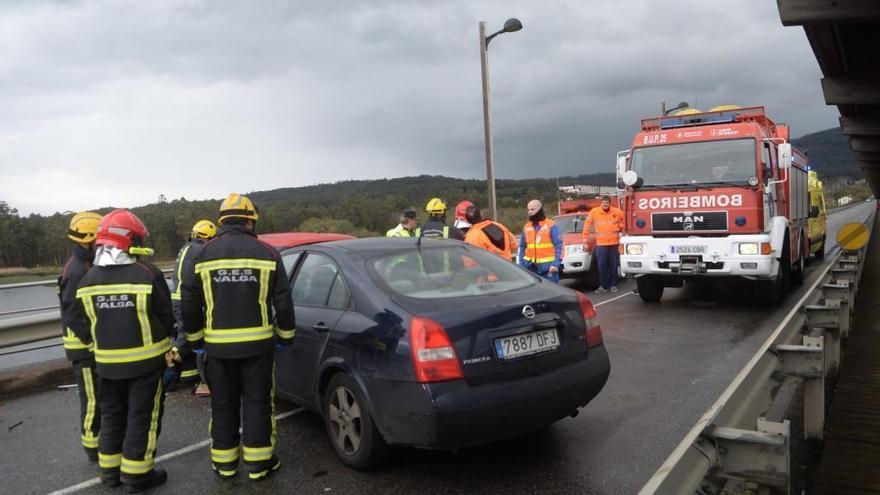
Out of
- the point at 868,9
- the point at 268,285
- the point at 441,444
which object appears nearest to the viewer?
the point at 441,444

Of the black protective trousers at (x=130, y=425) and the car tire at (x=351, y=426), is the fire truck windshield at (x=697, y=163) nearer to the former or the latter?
the car tire at (x=351, y=426)

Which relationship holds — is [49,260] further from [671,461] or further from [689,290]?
[689,290]

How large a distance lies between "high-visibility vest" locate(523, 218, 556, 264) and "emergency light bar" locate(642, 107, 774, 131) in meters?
3.60

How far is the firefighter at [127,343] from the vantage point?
152 inches

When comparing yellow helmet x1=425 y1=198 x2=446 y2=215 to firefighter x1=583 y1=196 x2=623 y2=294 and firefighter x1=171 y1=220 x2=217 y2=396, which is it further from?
firefighter x1=583 y1=196 x2=623 y2=294

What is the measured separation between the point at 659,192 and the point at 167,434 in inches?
299

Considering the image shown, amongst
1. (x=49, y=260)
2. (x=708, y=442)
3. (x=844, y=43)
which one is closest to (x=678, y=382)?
(x=708, y=442)

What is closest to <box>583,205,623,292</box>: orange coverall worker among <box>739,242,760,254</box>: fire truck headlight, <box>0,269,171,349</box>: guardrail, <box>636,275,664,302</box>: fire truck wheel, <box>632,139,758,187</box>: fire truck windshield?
<box>636,275,664,302</box>: fire truck wheel

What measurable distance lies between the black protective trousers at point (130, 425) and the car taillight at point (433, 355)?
1.76 meters

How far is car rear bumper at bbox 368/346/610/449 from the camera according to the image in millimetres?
3416

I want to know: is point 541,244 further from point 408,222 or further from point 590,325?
point 590,325

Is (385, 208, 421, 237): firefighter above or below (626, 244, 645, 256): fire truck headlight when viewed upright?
above

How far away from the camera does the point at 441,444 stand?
3.44 metres

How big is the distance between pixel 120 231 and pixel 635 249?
7744 mm
